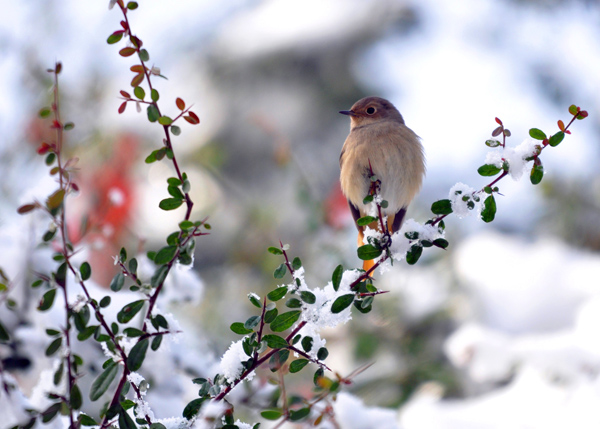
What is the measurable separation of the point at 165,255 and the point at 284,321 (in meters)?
0.30

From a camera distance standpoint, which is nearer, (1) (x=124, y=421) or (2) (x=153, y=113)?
(1) (x=124, y=421)

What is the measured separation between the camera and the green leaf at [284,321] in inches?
44.9

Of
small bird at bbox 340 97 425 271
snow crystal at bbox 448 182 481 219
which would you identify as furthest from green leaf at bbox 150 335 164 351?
small bird at bbox 340 97 425 271

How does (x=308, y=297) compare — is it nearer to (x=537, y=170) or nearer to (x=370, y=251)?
(x=370, y=251)

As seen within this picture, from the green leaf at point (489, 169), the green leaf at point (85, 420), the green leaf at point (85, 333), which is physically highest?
the green leaf at point (489, 169)

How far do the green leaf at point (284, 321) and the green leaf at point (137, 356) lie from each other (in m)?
0.27

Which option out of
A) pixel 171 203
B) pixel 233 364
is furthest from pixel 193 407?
pixel 171 203

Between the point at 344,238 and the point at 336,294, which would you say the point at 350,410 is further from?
the point at 344,238

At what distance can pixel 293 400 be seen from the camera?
959mm

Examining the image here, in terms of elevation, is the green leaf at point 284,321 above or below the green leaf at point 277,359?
above

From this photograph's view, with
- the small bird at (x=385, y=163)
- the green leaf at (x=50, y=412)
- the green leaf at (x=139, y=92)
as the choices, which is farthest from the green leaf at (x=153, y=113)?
the small bird at (x=385, y=163)

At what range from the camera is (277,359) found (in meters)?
1.12

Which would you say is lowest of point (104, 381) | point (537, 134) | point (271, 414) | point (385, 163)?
point (271, 414)

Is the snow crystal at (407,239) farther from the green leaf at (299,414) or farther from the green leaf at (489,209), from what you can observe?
the green leaf at (299,414)
